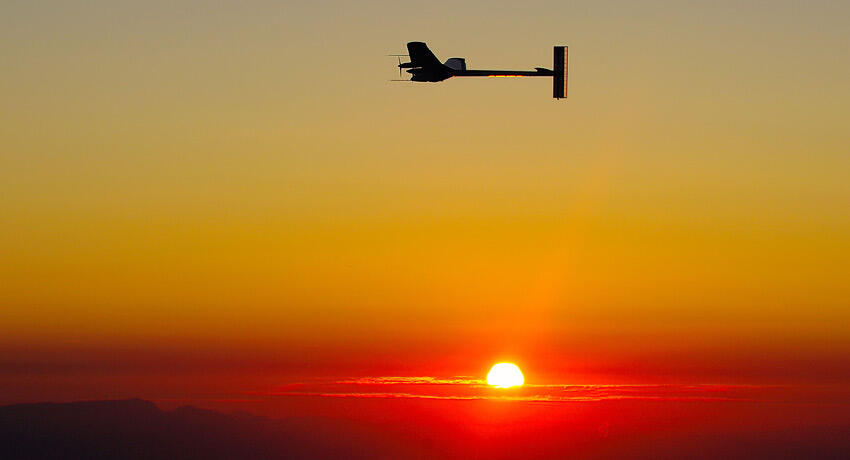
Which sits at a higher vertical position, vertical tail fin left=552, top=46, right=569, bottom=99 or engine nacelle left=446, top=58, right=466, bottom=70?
engine nacelle left=446, top=58, right=466, bottom=70

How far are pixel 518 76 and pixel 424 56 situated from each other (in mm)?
11726

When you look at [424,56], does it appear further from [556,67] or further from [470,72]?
[556,67]

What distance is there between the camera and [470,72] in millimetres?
155625

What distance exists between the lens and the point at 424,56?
15312 cm

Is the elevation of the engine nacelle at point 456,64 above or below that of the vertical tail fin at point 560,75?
above

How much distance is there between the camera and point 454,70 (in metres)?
155

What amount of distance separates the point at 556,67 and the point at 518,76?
5.76 metres

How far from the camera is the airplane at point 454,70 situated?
151 meters

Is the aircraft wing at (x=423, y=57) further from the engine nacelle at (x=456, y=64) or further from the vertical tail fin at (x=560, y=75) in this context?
the vertical tail fin at (x=560, y=75)

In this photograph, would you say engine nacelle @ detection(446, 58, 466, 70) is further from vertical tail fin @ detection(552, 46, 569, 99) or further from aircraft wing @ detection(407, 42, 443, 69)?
vertical tail fin @ detection(552, 46, 569, 99)

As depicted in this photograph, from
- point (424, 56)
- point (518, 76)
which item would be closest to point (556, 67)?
point (518, 76)

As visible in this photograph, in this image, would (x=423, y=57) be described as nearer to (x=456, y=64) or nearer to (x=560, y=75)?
(x=456, y=64)

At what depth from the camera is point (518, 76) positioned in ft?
507

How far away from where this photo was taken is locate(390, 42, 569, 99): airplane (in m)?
151
